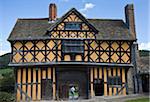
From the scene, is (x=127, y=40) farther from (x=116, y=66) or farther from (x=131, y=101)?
(x=131, y=101)

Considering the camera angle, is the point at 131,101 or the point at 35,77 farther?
the point at 35,77

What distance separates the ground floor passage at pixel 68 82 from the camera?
92.3ft

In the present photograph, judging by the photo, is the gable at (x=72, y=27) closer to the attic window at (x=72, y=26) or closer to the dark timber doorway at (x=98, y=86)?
the attic window at (x=72, y=26)

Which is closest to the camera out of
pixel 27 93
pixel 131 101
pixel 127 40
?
pixel 131 101

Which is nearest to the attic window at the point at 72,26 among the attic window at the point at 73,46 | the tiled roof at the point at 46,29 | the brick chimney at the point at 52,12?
the attic window at the point at 73,46

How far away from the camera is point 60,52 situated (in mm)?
28797

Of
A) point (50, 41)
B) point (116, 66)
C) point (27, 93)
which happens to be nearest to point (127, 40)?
point (116, 66)

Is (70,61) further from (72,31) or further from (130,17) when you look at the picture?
(130,17)

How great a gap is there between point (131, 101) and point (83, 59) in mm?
7866

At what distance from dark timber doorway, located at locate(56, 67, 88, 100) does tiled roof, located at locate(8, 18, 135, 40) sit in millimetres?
4274

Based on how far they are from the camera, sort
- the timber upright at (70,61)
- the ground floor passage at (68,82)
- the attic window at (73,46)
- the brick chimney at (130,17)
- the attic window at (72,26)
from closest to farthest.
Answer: the ground floor passage at (68,82), the timber upright at (70,61), the attic window at (73,46), the attic window at (72,26), the brick chimney at (130,17)

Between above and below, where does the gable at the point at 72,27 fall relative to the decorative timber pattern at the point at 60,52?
above

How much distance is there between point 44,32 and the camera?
2988 centimetres

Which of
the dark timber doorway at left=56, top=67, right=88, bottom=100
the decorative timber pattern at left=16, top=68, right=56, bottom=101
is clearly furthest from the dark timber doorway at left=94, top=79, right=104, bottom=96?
the decorative timber pattern at left=16, top=68, right=56, bottom=101
